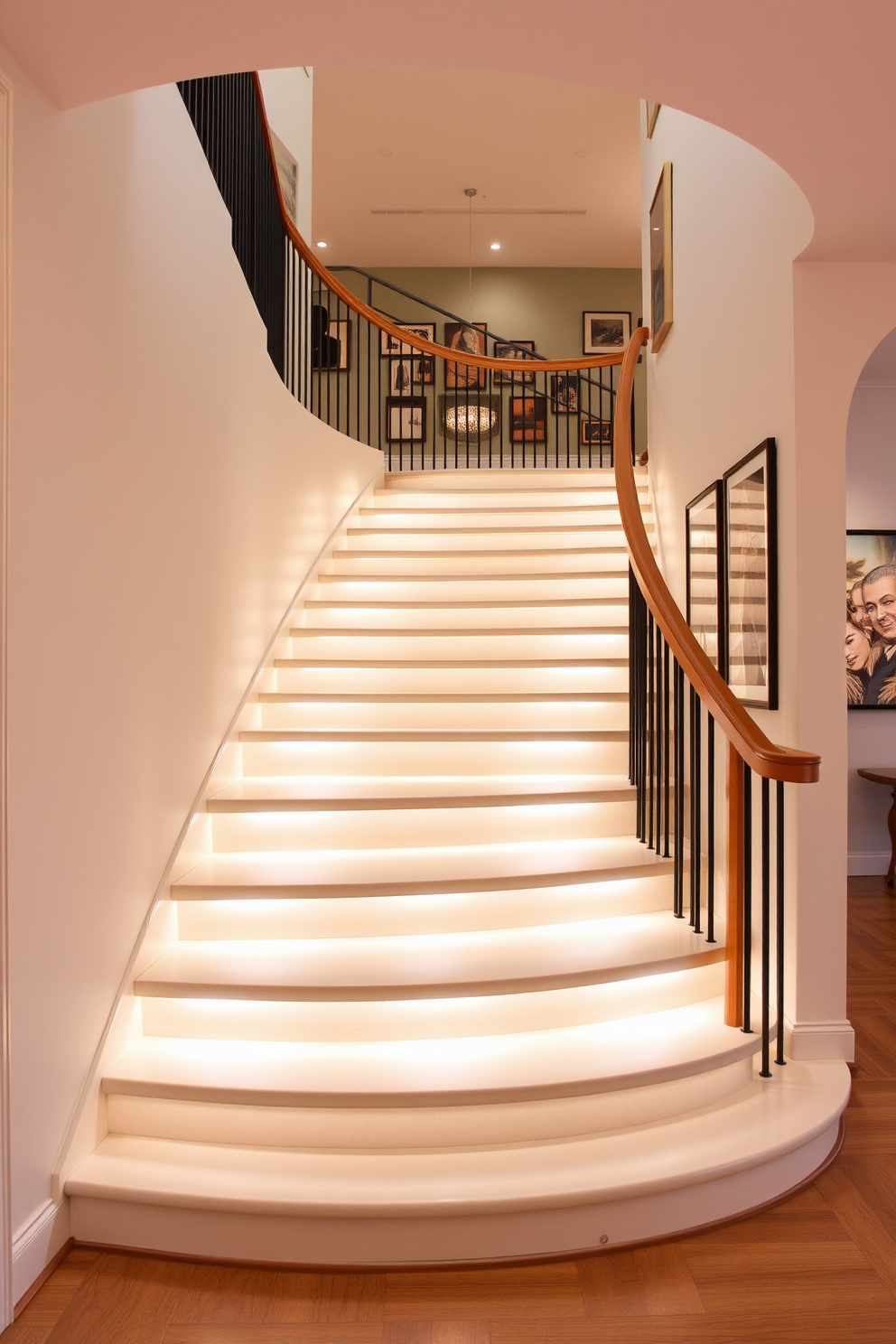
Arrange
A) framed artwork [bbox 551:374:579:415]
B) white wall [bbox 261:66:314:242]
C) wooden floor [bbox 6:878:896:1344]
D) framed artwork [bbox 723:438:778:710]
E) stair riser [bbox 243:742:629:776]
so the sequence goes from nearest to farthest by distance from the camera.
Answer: wooden floor [bbox 6:878:896:1344] → framed artwork [bbox 723:438:778:710] → stair riser [bbox 243:742:629:776] → white wall [bbox 261:66:314:242] → framed artwork [bbox 551:374:579:415]

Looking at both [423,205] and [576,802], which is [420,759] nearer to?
[576,802]

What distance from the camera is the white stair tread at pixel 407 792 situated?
305 centimetres

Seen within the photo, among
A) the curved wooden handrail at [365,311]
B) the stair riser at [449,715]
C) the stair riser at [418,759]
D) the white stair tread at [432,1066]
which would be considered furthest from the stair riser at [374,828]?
the curved wooden handrail at [365,311]

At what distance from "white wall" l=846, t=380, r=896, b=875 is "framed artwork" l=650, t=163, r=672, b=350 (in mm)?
1501

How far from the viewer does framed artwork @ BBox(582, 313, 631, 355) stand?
29.9 feet

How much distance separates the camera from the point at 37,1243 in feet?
6.02

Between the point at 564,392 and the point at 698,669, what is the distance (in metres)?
6.97

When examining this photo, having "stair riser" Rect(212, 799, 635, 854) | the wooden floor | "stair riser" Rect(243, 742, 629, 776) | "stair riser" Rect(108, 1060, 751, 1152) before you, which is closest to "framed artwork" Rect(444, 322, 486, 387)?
"stair riser" Rect(243, 742, 629, 776)

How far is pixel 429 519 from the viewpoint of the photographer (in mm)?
5312

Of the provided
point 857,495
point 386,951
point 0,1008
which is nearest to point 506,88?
point 857,495

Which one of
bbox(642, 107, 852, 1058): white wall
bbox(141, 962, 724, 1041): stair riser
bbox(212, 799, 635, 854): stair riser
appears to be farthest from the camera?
bbox(212, 799, 635, 854): stair riser

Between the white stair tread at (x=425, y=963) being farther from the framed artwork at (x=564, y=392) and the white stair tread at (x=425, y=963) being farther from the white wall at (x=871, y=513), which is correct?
the framed artwork at (x=564, y=392)

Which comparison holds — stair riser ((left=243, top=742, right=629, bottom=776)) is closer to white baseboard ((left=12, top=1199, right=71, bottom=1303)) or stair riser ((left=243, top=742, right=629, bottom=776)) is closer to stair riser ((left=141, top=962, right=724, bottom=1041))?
stair riser ((left=141, top=962, right=724, bottom=1041))

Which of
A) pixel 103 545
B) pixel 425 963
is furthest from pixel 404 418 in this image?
pixel 425 963
